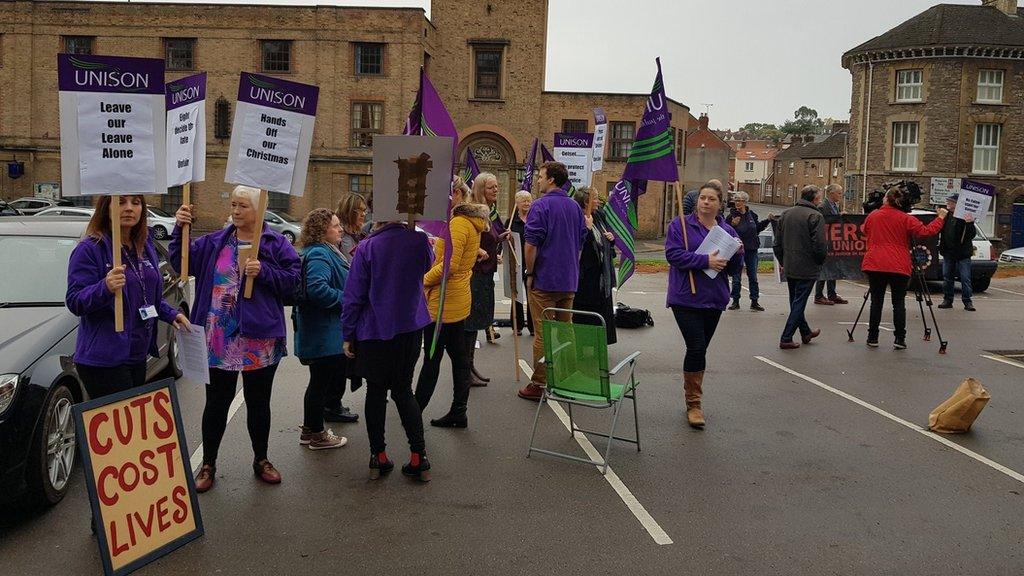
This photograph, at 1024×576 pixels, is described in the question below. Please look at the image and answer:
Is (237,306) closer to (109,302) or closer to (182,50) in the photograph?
(109,302)

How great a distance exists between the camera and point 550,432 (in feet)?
23.8

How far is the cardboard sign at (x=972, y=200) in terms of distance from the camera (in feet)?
42.6

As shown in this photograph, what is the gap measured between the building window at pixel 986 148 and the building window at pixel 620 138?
1635 cm

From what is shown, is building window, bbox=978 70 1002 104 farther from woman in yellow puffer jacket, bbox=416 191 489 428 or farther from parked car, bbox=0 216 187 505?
parked car, bbox=0 216 187 505

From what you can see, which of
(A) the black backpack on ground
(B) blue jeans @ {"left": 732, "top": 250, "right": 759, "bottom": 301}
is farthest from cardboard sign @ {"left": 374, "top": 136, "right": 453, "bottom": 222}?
(B) blue jeans @ {"left": 732, "top": 250, "right": 759, "bottom": 301}

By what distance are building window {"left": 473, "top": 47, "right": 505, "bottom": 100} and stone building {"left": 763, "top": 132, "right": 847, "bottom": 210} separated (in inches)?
1289

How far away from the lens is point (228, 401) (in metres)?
5.68

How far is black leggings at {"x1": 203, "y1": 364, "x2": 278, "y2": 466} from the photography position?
5.60 m

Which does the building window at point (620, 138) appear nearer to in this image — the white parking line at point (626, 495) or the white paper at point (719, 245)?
the white paper at point (719, 245)

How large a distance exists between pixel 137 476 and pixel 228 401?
42.7 inches

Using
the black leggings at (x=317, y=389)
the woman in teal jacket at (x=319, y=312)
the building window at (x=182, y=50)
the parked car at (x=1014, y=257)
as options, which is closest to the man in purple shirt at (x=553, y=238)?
the woman in teal jacket at (x=319, y=312)

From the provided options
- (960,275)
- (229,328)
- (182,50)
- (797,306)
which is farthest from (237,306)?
(182,50)

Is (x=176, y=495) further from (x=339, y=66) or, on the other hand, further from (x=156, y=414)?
(x=339, y=66)

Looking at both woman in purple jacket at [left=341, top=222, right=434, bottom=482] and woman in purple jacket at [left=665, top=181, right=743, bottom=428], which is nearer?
woman in purple jacket at [left=341, top=222, right=434, bottom=482]
